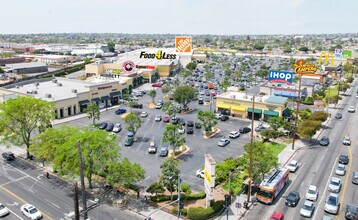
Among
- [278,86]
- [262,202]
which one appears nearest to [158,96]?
[278,86]

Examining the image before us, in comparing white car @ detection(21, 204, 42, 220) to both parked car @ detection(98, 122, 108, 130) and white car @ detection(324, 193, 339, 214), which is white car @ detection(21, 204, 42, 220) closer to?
white car @ detection(324, 193, 339, 214)

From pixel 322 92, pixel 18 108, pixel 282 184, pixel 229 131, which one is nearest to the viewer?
pixel 282 184

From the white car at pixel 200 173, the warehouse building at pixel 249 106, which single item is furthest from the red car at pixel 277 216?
the warehouse building at pixel 249 106

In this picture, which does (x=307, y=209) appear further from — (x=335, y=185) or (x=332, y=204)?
(x=335, y=185)

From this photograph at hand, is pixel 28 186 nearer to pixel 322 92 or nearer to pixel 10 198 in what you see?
pixel 10 198

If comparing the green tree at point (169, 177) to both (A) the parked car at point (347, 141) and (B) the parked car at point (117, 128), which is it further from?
(A) the parked car at point (347, 141)

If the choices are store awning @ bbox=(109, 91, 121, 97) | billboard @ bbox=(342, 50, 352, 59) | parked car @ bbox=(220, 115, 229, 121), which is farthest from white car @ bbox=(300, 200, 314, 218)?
billboard @ bbox=(342, 50, 352, 59)
